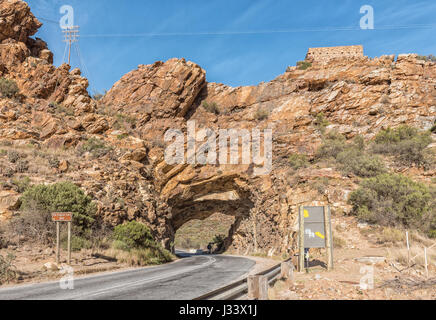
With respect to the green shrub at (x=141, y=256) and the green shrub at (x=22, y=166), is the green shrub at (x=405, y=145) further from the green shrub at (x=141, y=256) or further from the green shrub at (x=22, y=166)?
the green shrub at (x=22, y=166)

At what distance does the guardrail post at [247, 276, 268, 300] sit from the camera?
17.7 feet

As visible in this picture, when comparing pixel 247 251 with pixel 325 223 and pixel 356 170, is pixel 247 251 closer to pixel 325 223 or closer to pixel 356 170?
pixel 356 170

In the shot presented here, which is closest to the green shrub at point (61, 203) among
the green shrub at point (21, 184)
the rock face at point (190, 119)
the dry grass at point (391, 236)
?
the green shrub at point (21, 184)

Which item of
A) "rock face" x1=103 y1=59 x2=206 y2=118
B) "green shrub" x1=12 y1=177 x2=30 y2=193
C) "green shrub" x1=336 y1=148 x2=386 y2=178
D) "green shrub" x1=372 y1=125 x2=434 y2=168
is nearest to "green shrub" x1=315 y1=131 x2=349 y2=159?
"green shrub" x1=372 y1=125 x2=434 y2=168

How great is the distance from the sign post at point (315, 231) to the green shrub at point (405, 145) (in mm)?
17936

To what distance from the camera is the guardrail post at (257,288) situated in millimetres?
5383

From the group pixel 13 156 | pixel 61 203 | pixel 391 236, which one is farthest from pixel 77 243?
pixel 391 236

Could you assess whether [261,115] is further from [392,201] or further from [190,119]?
[392,201]

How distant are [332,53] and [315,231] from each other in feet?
134

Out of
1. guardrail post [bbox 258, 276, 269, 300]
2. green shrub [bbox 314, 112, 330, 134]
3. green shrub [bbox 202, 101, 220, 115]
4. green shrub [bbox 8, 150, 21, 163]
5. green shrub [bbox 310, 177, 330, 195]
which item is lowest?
guardrail post [bbox 258, 276, 269, 300]

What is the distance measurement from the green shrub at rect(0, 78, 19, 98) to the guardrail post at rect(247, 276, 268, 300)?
32339 mm

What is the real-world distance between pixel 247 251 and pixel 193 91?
2070cm

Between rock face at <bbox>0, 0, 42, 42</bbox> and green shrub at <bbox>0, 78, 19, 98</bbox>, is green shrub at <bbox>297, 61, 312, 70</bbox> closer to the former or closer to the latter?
rock face at <bbox>0, 0, 42, 42</bbox>

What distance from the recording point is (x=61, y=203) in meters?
16.2
